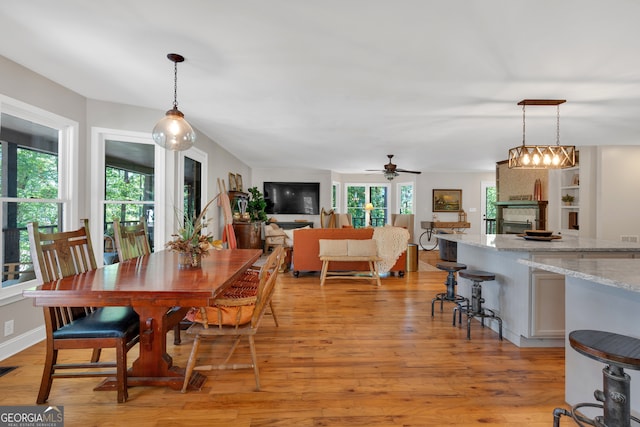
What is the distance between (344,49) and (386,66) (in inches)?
18.9

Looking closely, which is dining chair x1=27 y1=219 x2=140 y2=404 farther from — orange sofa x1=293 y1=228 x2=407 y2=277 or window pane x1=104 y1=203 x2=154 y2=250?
orange sofa x1=293 y1=228 x2=407 y2=277

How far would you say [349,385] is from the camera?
2.34 m

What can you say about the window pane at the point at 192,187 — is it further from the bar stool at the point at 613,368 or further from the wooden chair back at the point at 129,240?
the bar stool at the point at 613,368

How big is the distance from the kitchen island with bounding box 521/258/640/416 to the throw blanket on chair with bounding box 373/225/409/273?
3679 mm

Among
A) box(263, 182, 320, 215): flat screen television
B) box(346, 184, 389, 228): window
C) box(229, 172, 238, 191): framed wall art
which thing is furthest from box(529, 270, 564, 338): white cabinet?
box(346, 184, 389, 228): window

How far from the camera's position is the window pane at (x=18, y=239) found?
9.57 ft

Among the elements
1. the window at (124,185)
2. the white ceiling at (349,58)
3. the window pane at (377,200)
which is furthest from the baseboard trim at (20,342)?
the window pane at (377,200)

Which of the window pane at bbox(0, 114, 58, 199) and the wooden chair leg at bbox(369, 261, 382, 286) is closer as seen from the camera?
the window pane at bbox(0, 114, 58, 199)

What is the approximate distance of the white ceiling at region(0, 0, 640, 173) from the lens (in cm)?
213

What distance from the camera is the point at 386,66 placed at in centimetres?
296

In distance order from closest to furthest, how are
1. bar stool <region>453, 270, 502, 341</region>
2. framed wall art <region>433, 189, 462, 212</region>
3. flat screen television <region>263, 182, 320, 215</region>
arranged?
bar stool <region>453, 270, 502, 341</region> < flat screen television <region>263, 182, 320, 215</region> < framed wall art <region>433, 189, 462, 212</region>

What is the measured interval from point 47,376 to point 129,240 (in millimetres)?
1212

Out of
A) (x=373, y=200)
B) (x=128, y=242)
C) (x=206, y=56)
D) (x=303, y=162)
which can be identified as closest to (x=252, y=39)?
(x=206, y=56)

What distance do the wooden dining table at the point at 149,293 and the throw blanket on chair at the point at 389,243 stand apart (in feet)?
11.0
